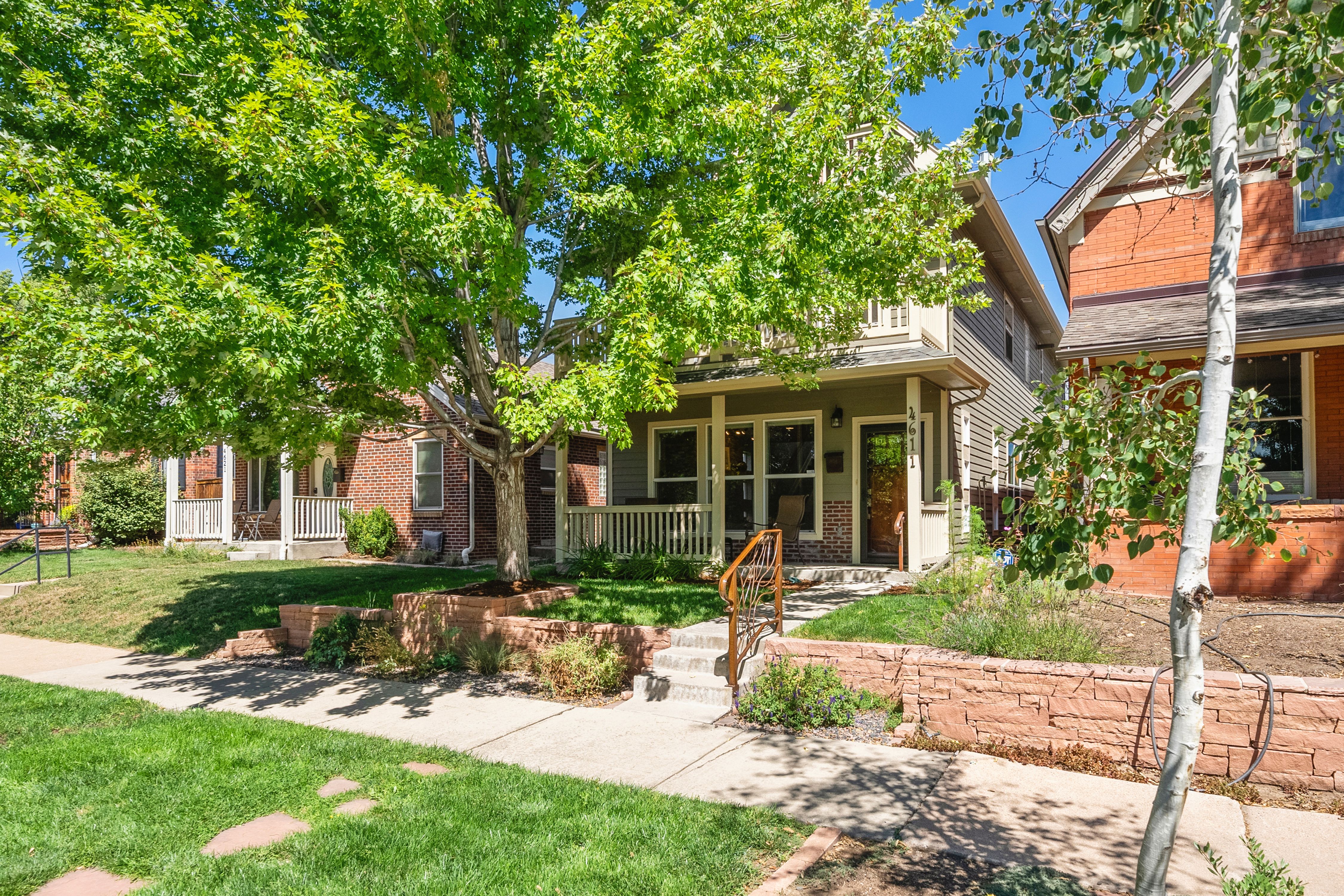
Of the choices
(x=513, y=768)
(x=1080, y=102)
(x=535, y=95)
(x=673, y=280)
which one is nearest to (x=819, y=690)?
(x=513, y=768)

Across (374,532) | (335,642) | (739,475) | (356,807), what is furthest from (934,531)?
(374,532)

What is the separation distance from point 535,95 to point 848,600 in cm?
680

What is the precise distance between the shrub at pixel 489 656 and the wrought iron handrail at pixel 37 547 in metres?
9.02

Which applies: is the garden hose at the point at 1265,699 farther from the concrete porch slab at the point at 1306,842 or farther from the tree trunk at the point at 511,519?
the tree trunk at the point at 511,519

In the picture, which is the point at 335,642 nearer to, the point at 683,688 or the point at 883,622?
the point at 683,688

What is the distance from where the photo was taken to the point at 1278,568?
28.2 feet

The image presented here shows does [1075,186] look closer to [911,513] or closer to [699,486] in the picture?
[911,513]

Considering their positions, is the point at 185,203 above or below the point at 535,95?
below

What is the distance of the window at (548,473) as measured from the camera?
17891 millimetres

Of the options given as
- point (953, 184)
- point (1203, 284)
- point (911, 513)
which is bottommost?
point (911, 513)

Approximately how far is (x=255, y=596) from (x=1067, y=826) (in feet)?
35.3

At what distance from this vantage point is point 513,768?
521 cm

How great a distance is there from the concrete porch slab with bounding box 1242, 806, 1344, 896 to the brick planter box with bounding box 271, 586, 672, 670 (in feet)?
15.2

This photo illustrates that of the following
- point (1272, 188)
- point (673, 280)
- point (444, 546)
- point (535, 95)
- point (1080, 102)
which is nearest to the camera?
point (1080, 102)
